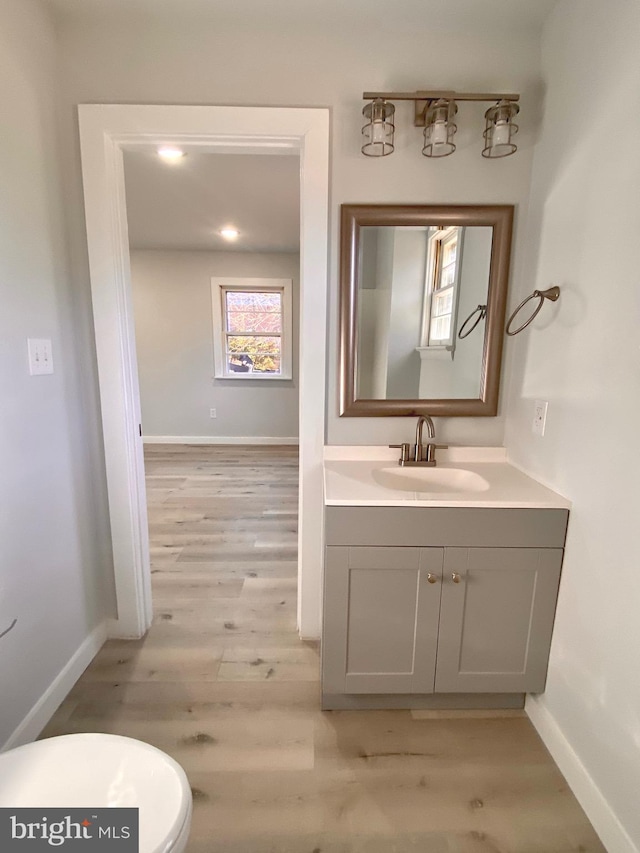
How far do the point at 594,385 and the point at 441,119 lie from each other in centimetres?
105

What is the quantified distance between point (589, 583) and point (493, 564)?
27 centimetres

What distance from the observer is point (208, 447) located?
5332mm

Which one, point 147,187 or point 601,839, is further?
point 147,187

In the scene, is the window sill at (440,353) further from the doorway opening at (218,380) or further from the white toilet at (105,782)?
the white toilet at (105,782)

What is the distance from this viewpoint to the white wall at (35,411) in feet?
4.31

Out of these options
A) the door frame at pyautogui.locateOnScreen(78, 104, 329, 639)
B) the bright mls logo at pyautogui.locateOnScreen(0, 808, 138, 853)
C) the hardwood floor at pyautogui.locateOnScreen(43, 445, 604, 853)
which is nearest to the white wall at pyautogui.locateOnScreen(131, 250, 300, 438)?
the hardwood floor at pyautogui.locateOnScreen(43, 445, 604, 853)

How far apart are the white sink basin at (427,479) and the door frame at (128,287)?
294 mm

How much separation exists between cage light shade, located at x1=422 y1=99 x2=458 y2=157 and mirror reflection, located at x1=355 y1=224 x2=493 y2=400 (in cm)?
27

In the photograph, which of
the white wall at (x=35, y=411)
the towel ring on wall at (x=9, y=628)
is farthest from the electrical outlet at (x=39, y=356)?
the towel ring on wall at (x=9, y=628)

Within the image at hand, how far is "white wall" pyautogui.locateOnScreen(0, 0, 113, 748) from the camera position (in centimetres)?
131

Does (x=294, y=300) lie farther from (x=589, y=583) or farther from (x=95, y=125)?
(x=589, y=583)

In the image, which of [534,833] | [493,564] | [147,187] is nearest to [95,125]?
[147,187]

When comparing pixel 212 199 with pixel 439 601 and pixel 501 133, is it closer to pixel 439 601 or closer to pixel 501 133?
pixel 501 133

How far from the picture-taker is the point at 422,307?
1.75m
